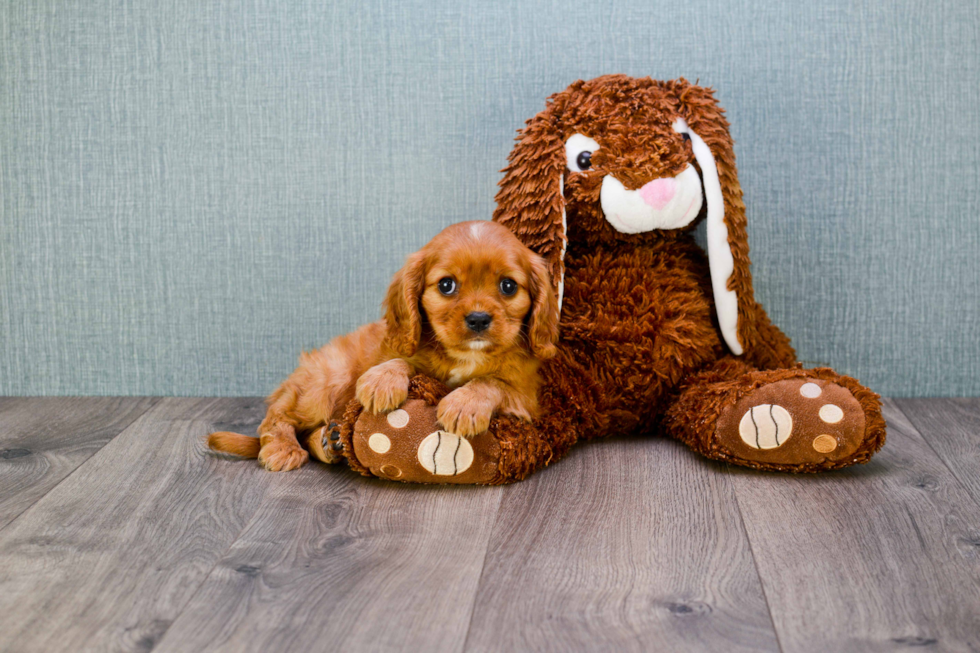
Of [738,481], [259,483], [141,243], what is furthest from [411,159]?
[738,481]

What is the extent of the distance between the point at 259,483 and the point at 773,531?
981mm

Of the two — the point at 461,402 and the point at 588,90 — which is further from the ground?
the point at 588,90

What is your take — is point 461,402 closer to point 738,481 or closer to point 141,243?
Answer: point 738,481

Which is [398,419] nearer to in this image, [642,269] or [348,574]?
[348,574]

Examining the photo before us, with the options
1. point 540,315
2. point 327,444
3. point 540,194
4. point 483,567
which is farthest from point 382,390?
point 540,194

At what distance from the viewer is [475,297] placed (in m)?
1.66

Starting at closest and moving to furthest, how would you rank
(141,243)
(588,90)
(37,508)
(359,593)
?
(359,593) < (37,508) < (588,90) < (141,243)

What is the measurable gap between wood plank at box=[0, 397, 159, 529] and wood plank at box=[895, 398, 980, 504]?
5.91ft

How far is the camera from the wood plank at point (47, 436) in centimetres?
170

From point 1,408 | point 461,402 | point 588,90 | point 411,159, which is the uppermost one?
point 588,90

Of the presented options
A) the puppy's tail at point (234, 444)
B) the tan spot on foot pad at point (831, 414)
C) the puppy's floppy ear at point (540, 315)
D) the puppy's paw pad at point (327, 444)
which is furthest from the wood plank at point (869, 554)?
the puppy's tail at point (234, 444)

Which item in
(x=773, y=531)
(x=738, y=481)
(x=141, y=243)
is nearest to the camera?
(x=773, y=531)

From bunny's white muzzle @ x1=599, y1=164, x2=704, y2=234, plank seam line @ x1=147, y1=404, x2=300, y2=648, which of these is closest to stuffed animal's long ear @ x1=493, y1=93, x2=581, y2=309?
bunny's white muzzle @ x1=599, y1=164, x2=704, y2=234

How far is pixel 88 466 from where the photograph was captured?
1.83 m
